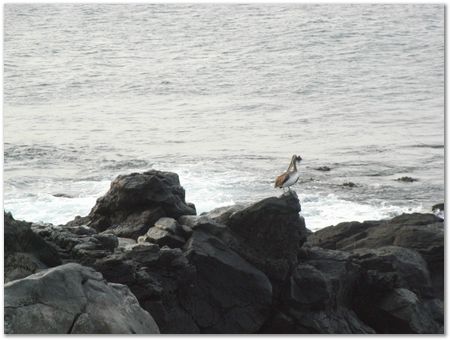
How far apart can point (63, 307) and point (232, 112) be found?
2057cm

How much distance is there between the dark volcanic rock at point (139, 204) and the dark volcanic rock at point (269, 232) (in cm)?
132

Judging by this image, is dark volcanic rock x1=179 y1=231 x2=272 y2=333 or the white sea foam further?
the white sea foam

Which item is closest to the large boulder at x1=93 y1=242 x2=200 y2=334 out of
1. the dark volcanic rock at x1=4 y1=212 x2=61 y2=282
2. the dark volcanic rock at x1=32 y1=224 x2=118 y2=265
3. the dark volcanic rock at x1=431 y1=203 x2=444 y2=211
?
the dark volcanic rock at x1=32 y1=224 x2=118 y2=265

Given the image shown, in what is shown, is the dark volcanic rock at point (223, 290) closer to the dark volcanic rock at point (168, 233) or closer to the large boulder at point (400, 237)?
the dark volcanic rock at point (168, 233)

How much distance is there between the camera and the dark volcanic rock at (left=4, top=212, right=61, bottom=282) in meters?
9.56

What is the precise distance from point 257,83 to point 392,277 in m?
16.3

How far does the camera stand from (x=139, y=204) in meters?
13.4

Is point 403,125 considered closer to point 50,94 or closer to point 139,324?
point 50,94

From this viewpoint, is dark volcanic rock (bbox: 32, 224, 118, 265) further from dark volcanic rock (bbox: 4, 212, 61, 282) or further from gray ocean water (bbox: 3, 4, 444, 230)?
gray ocean water (bbox: 3, 4, 444, 230)

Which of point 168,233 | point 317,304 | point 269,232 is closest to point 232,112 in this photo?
point 269,232

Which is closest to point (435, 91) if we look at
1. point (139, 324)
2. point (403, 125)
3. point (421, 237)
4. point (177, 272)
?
point (403, 125)

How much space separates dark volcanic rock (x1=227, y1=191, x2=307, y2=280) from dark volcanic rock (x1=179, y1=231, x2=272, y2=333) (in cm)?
25

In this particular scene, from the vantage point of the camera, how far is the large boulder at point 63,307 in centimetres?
707

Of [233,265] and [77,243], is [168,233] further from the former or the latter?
[77,243]
